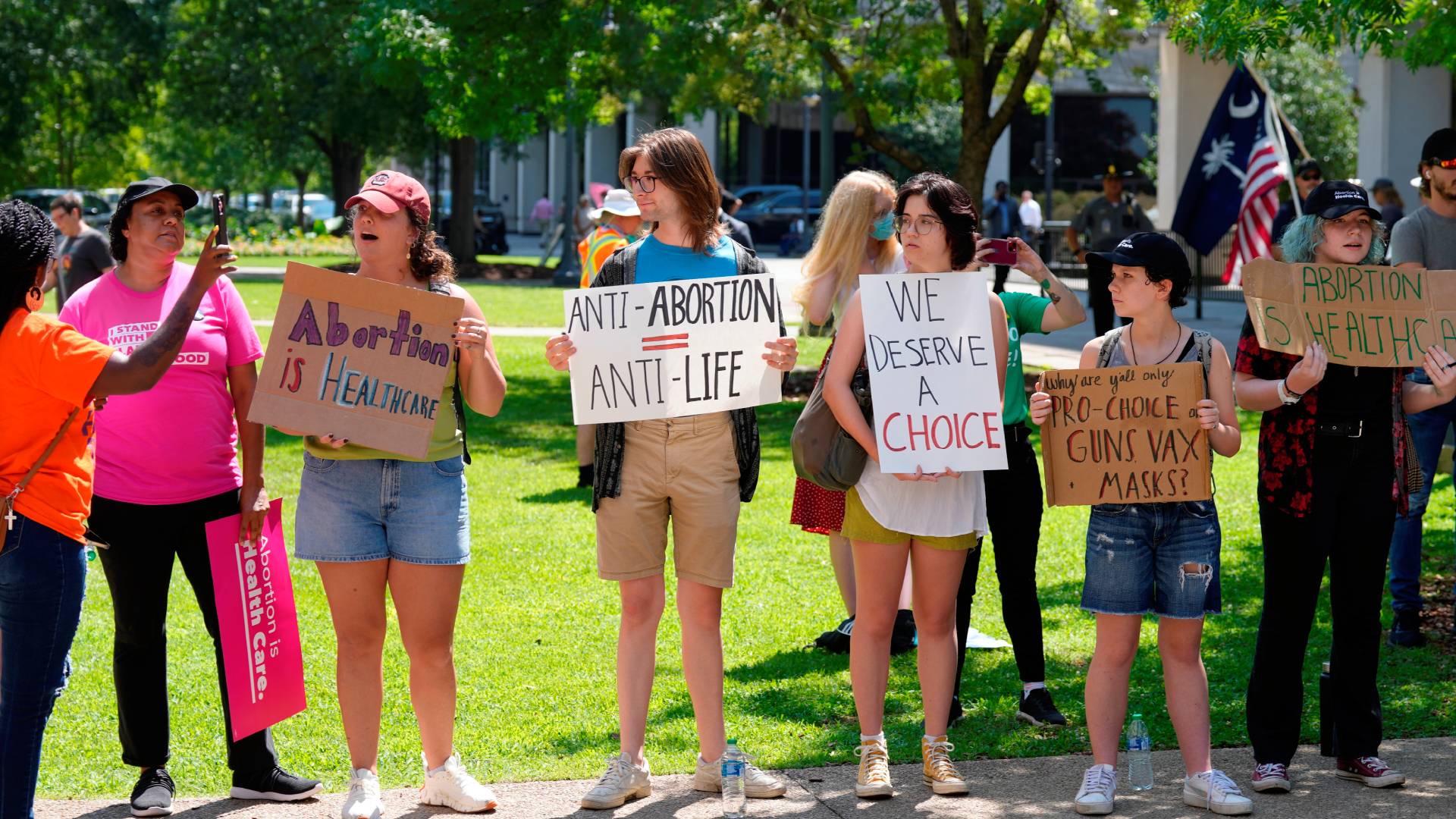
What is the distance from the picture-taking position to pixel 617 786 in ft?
15.8

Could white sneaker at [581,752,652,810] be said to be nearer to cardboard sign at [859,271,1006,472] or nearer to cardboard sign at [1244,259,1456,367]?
cardboard sign at [859,271,1006,472]

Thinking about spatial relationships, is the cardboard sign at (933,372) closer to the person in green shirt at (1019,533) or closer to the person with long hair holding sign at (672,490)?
the person with long hair holding sign at (672,490)

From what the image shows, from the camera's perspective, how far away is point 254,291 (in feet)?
85.4

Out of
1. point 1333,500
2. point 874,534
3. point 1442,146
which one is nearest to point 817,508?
point 874,534

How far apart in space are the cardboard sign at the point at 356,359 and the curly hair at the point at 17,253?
69cm

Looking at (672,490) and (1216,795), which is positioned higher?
(672,490)

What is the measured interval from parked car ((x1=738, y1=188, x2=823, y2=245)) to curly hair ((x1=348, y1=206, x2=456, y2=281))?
129ft

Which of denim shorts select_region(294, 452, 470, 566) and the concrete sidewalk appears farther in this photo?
the concrete sidewalk

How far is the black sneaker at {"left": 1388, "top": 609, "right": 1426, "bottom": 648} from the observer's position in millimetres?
6777

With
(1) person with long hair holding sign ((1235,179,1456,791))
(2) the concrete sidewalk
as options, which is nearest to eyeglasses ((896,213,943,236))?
(1) person with long hair holding sign ((1235,179,1456,791))

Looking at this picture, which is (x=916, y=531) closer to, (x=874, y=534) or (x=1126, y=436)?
(x=874, y=534)

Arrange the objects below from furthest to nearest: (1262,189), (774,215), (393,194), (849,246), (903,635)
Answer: (774,215) → (1262,189) → (903,635) → (849,246) → (393,194)

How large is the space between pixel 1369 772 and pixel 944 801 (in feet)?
4.43

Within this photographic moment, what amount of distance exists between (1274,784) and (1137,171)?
49416 mm
